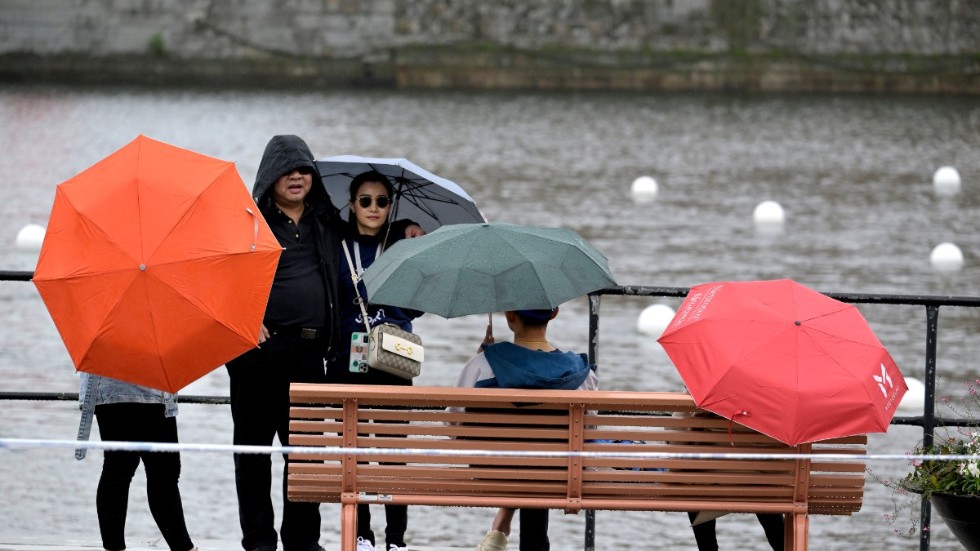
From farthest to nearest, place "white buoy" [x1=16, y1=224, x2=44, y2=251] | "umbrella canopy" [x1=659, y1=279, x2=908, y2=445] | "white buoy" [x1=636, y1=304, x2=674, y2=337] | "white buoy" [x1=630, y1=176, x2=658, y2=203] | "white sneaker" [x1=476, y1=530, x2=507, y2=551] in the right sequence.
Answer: "white buoy" [x1=630, y1=176, x2=658, y2=203], "white buoy" [x1=16, y1=224, x2=44, y2=251], "white buoy" [x1=636, y1=304, x2=674, y2=337], "white sneaker" [x1=476, y1=530, x2=507, y2=551], "umbrella canopy" [x1=659, y1=279, x2=908, y2=445]

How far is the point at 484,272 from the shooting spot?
4.12 metres

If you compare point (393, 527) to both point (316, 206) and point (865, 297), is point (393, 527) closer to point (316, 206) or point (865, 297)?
point (316, 206)

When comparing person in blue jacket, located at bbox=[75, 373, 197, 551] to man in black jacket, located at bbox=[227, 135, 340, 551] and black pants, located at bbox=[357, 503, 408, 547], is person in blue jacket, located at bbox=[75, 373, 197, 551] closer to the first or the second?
man in black jacket, located at bbox=[227, 135, 340, 551]

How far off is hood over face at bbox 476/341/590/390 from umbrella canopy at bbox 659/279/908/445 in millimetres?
275

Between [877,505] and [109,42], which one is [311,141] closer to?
[109,42]

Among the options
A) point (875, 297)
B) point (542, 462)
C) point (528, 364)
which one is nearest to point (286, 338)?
point (528, 364)

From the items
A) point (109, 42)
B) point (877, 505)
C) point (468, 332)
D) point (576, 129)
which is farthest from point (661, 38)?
point (877, 505)

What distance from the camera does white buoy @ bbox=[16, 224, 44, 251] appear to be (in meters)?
15.7

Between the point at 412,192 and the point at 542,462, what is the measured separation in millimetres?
1357

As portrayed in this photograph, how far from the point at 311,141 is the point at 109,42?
1513 centimetres

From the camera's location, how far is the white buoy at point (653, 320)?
40.7ft

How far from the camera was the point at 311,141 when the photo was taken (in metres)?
24.8

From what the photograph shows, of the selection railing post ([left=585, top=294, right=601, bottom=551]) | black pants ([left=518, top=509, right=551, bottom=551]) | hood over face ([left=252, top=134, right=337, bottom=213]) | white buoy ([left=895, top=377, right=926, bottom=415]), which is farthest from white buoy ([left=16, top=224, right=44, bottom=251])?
black pants ([left=518, top=509, right=551, bottom=551])

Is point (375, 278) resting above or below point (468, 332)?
below
